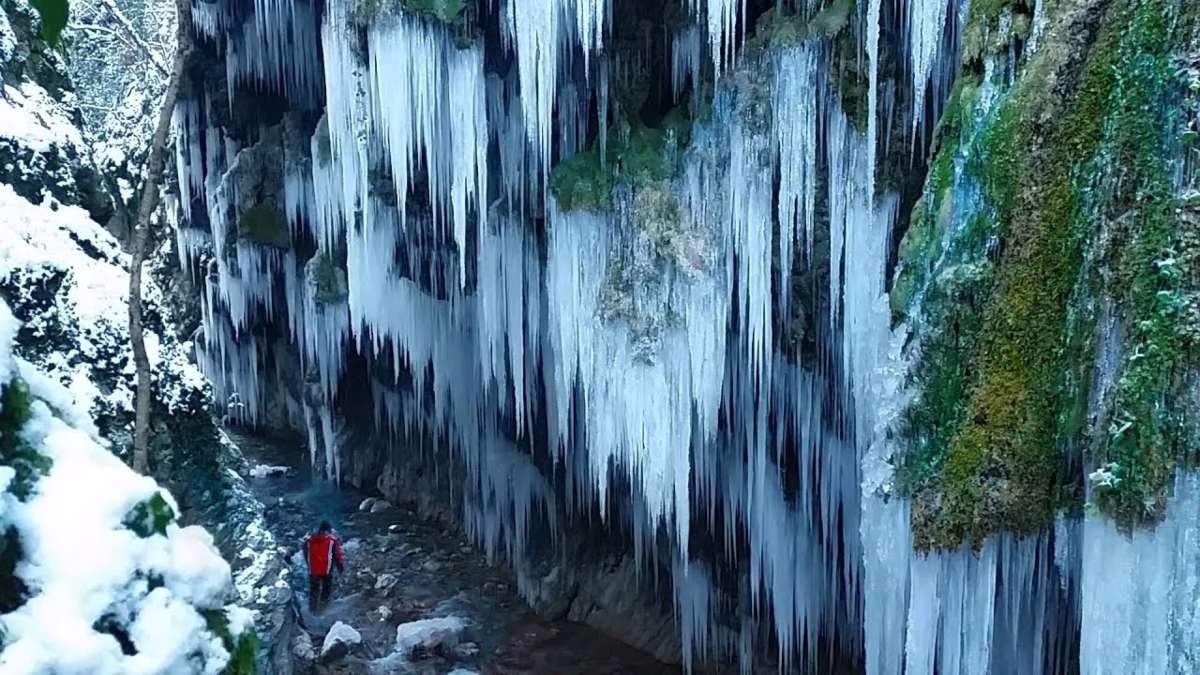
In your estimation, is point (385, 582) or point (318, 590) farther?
point (385, 582)

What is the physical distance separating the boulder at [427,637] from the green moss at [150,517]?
6861mm

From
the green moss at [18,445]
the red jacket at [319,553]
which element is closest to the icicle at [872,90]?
the green moss at [18,445]

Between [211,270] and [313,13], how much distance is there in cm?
768

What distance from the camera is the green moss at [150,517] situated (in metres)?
3.47

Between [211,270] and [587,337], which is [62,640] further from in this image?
[211,270]

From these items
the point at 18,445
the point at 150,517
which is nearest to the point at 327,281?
the point at 150,517

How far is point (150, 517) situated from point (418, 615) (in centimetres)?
799

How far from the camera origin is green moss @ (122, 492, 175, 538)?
347 cm

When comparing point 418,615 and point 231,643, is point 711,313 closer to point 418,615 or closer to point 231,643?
Answer: point 231,643

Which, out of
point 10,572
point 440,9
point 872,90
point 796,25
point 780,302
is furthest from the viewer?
point 440,9

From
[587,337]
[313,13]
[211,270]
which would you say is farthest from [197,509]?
[211,270]

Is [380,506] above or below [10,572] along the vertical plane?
below

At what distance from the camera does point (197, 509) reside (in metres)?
6.74

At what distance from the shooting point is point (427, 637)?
1003cm
